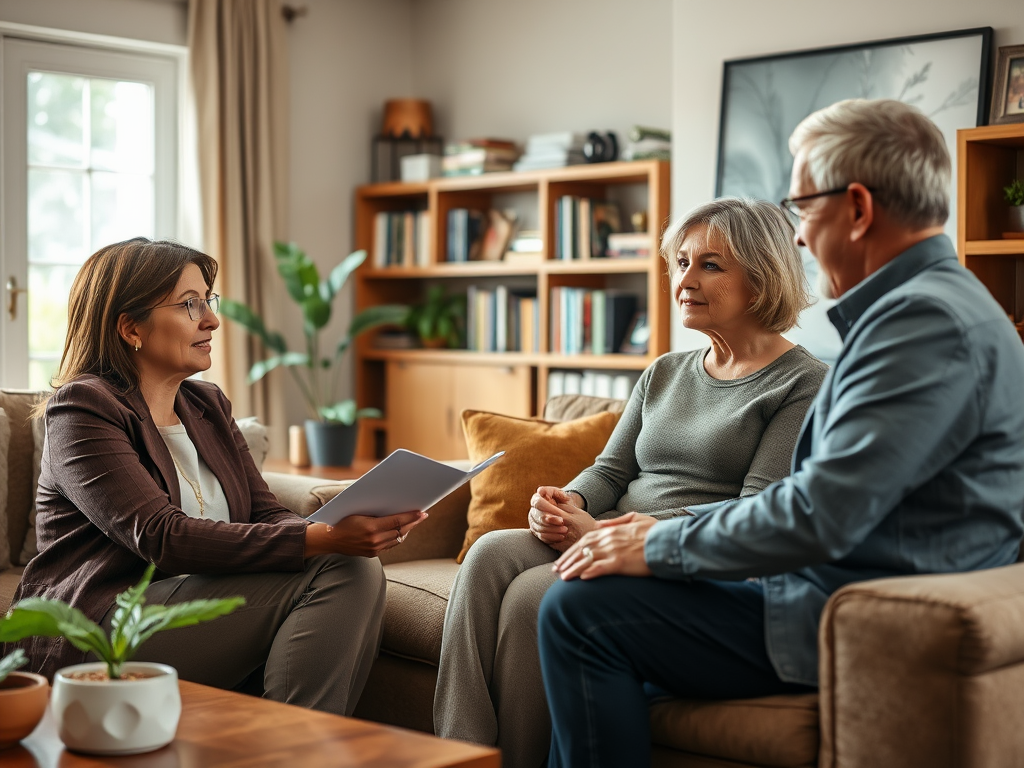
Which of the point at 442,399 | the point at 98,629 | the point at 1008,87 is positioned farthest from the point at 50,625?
the point at 442,399

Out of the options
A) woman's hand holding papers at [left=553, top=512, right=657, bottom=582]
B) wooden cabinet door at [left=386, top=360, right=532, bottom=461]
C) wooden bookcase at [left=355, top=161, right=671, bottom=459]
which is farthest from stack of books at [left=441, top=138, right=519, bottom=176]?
woman's hand holding papers at [left=553, top=512, right=657, bottom=582]

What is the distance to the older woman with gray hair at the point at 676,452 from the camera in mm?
2078

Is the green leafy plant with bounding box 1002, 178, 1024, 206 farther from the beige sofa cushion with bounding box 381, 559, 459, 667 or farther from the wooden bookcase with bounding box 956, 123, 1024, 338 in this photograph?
the beige sofa cushion with bounding box 381, 559, 459, 667

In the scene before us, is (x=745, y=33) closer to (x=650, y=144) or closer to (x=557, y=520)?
(x=650, y=144)

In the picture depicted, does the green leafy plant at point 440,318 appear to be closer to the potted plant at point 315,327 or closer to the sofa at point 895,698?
the potted plant at point 315,327

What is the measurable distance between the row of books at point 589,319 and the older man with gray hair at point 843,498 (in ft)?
8.98

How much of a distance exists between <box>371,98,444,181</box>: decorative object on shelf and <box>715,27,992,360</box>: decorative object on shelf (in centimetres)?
177

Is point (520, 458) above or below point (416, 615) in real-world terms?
above

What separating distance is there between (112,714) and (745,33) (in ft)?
10.6

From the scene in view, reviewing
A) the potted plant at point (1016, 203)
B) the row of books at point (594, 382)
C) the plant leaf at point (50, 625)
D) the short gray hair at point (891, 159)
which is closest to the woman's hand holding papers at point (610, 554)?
the short gray hair at point (891, 159)

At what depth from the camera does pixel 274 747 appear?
4.71ft

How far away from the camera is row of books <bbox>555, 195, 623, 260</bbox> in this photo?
4.61 m

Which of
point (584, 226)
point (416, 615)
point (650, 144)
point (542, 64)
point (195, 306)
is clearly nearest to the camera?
point (195, 306)

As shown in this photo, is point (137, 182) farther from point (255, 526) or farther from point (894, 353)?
point (894, 353)
